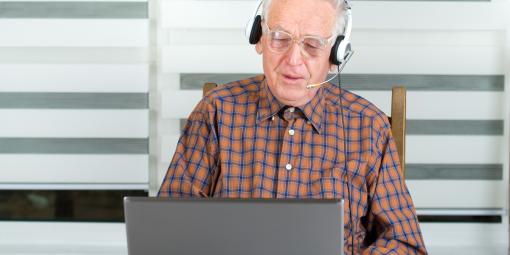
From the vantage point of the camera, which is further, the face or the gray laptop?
the face

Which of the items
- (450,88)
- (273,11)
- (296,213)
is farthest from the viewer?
(450,88)

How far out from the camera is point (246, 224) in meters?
1.20

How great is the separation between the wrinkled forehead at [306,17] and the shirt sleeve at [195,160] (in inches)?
12.7

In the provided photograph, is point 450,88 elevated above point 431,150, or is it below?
above

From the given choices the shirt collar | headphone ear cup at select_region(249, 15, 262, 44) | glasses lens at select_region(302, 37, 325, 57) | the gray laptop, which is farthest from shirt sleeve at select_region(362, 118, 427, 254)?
the gray laptop

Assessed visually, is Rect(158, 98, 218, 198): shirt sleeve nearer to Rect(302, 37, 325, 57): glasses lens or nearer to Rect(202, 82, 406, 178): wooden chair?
Rect(302, 37, 325, 57): glasses lens

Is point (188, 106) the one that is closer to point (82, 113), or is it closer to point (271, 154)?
point (82, 113)

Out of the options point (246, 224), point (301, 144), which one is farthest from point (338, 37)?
point (246, 224)

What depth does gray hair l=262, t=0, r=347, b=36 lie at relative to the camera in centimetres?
177

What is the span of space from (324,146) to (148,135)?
107 centimetres

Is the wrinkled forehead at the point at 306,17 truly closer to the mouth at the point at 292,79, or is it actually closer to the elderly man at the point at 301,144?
the elderly man at the point at 301,144

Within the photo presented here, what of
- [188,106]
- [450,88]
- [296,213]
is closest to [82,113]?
[188,106]

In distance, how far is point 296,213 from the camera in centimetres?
119

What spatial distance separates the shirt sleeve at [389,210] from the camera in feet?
5.62
